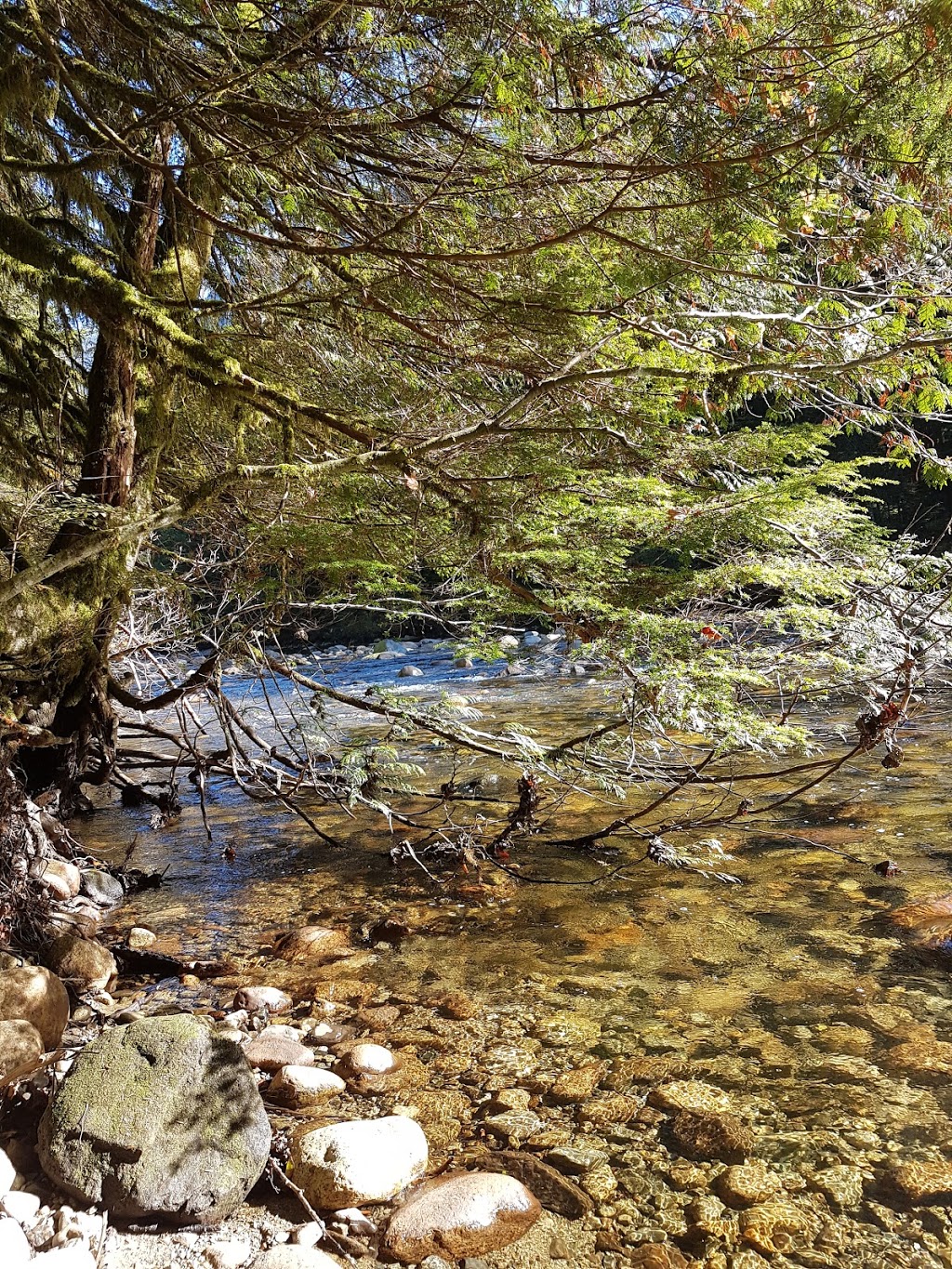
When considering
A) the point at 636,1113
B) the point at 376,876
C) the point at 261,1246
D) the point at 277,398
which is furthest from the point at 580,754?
the point at 261,1246

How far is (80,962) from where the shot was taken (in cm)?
410

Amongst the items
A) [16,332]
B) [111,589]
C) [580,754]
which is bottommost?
[580,754]

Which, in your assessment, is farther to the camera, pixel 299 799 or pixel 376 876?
pixel 299 799

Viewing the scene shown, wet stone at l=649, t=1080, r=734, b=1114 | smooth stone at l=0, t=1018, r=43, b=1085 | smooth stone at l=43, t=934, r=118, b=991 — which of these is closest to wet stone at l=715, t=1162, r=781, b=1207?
wet stone at l=649, t=1080, r=734, b=1114

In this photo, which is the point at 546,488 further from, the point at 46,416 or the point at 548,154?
the point at 46,416

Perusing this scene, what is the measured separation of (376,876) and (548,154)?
423 centimetres

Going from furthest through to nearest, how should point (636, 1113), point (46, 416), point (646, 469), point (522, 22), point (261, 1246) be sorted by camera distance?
point (46, 416)
point (646, 469)
point (636, 1113)
point (522, 22)
point (261, 1246)

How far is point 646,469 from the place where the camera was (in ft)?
16.4

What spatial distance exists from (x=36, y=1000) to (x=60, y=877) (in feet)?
6.33

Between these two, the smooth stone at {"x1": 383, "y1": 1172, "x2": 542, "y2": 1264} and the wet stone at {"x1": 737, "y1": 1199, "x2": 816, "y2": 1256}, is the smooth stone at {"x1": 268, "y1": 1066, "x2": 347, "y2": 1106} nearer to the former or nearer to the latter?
the smooth stone at {"x1": 383, "y1": 1172, "x2": 542, "y2": 1264}

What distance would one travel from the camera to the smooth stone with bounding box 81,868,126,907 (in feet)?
17.6

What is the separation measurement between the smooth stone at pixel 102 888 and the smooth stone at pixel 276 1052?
2.22 metres

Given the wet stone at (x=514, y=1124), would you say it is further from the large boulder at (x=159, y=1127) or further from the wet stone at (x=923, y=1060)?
the wet stone at (x=923, y=1060)

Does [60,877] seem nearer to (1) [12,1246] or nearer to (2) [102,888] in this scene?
(2) [102,888]
